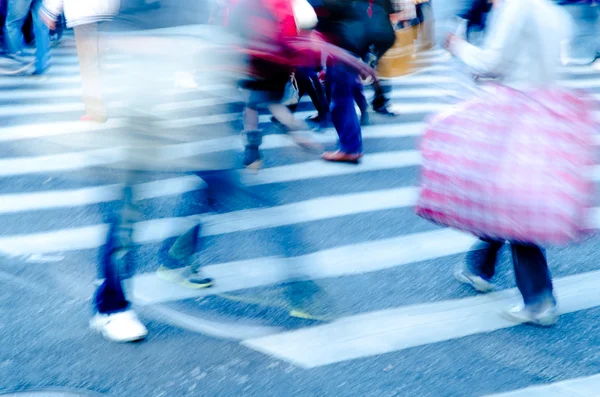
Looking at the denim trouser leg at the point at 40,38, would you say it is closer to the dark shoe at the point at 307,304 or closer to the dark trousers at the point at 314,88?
the dark trousers at the point at 314,88

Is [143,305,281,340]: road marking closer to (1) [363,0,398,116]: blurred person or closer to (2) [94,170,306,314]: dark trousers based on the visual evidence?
(2) [94,170,306,314]: dark trousers

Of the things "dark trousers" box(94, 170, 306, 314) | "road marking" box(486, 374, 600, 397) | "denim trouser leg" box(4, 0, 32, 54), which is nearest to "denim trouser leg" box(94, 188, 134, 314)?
"dark trousers" box(94, 170, 306, 314)

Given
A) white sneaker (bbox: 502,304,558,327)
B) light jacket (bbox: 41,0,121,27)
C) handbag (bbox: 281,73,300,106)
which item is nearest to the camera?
white sneaker (bbox: 502,304,558,327)

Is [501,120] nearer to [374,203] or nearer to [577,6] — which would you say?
[374,203]

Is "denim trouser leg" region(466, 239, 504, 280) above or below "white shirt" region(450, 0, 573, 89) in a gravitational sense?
below

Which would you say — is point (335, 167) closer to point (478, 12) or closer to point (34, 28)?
point (478, 12)

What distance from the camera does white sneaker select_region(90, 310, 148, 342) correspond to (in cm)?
357

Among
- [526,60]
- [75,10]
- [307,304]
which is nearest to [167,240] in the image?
[307,304]

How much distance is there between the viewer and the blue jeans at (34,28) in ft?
34.6

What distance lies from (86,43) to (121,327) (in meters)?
4.38

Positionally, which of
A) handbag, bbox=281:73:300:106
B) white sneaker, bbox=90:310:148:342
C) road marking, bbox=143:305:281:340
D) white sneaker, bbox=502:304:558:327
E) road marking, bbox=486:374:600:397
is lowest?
handbag, bbox=281:73:300:106

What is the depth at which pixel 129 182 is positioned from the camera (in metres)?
3.48

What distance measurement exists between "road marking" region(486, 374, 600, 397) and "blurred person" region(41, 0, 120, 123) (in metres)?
4.37

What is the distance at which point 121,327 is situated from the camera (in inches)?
141
